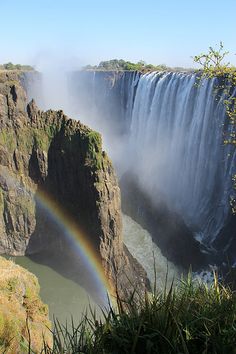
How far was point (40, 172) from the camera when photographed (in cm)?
4009

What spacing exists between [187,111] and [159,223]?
13752 millimetres

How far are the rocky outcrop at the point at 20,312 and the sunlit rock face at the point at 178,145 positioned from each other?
16.4 metres

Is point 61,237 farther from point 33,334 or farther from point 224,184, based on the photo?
point 33,334

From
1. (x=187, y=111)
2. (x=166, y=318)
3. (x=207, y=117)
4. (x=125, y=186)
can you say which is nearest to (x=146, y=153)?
(x=125, y=186)

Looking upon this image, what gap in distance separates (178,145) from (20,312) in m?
38.0

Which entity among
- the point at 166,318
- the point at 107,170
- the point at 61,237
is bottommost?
the point at 61,237

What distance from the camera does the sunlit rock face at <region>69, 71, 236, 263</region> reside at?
3886cm

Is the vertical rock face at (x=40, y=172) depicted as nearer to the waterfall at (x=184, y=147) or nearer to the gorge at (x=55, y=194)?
the gorge at (x=55, y=194)

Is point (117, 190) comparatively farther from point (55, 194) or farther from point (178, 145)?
point (178, 145)

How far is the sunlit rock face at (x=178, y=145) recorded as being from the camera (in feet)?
127

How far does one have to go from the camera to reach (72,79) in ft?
297

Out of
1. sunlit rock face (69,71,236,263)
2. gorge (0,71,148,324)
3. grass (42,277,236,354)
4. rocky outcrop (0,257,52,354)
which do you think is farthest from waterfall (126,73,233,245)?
grass (42,277,236,354)

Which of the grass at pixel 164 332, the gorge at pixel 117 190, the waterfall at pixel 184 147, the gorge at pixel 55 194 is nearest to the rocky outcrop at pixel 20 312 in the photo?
the grass at pixel 164 332

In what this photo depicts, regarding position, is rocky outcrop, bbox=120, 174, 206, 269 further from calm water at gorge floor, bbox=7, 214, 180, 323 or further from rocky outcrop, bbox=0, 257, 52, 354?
rocky outcrop, bbox=0, 257, 52, 354
